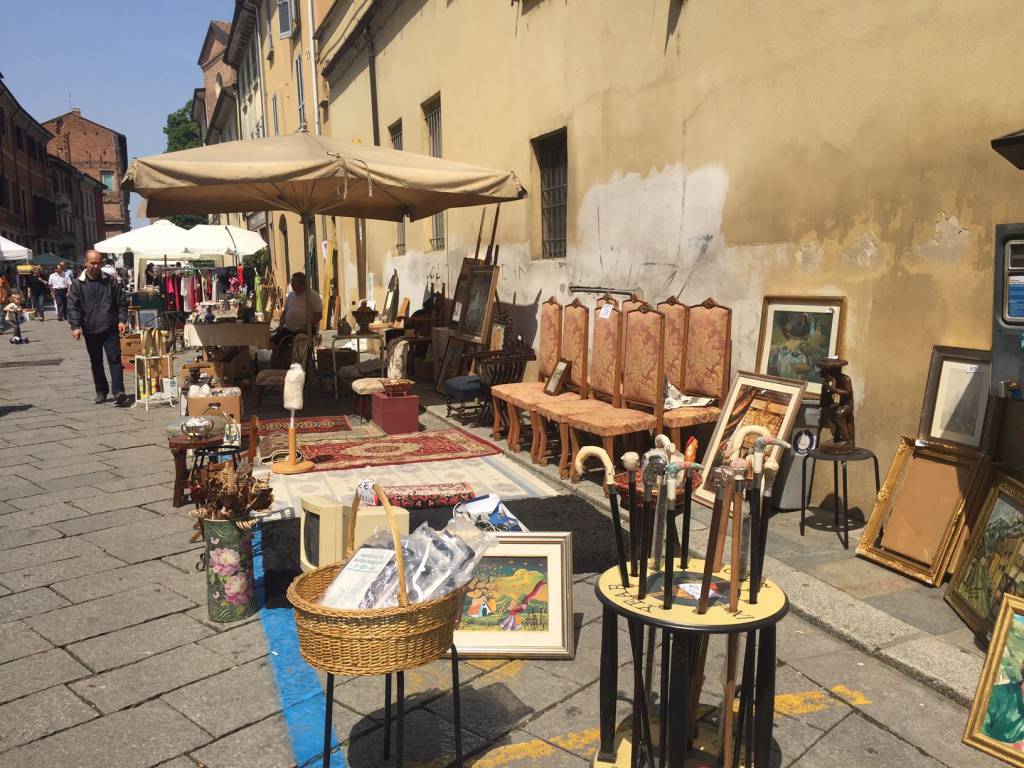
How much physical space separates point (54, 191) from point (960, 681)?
55.7 m

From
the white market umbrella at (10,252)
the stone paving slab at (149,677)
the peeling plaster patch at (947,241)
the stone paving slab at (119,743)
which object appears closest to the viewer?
the stone paving slab at (119,743)

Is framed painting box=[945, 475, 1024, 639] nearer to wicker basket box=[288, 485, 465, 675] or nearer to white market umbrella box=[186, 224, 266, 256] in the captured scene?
wicker basket box=[288, 485, 465, 675]

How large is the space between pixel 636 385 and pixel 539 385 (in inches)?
58.4

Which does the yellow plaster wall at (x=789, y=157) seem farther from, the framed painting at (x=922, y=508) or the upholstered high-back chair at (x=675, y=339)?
the framed painting at (x=922, y=508)

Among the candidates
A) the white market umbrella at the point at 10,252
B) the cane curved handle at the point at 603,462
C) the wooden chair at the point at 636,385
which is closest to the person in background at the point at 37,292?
the white market umbrella at the point at 10,252

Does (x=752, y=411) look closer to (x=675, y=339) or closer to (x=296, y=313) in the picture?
(x=675, y=339)

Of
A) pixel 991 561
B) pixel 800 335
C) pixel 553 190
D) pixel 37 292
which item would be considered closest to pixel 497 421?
pixel 553 190

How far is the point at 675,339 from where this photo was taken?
5730mm

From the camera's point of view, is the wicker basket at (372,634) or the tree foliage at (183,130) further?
the tree foliage at (183,130)

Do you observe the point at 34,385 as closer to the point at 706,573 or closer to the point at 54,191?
the point at 706,573

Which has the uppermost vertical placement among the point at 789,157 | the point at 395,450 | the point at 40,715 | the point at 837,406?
the point at 789,157

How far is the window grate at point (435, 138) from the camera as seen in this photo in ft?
36.7

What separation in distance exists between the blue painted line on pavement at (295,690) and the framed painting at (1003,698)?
197 centimetres

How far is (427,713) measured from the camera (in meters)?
2.88
